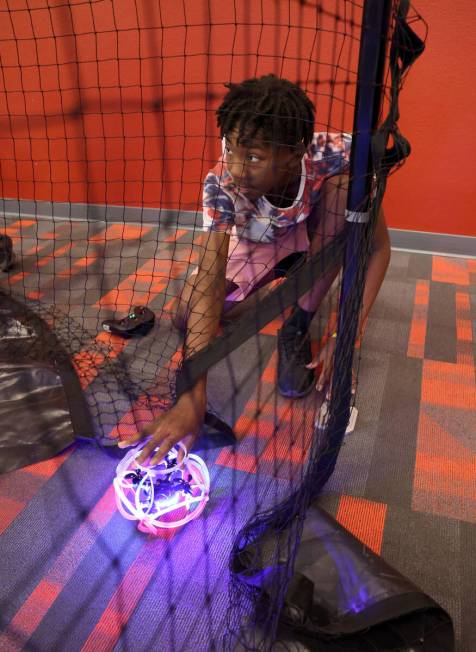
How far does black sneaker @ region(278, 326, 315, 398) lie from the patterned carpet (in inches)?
1.7

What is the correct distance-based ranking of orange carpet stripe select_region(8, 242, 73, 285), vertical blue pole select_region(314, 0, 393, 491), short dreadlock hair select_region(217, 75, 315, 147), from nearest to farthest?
vertical blue pole select_region(314, 0, 393, 491) < short dreadlock hair select_region(217, 75, 315, 147) < orange carpet stripe select_region(8, 242, 73, 285)

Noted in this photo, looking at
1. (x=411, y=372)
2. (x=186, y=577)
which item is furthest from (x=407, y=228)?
(x=186, y=577)

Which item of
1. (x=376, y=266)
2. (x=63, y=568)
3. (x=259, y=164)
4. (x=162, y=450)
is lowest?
(x=63, y=568)

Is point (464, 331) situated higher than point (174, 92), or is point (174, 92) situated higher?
point (174, 92)

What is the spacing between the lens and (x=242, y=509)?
3.20ft

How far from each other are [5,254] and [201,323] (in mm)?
1310

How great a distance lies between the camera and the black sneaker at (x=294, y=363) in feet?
4.20

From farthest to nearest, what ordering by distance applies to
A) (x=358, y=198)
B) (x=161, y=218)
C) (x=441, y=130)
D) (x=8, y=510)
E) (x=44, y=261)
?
(x=161, y=218) < (x=44, y=261) < (x=441, y=130) < (x=8, y=510) < (x=358, y=198)

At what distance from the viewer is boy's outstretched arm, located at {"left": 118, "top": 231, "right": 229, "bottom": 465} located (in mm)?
810

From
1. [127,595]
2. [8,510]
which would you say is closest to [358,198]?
[127,595]

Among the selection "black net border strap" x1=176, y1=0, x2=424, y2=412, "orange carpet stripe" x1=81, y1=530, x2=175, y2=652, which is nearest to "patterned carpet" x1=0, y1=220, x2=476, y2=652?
"orange carpet stripe" x1=81, y1=530, x2=175, y2=652

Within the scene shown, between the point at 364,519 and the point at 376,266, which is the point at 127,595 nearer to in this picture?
the point at 364,519

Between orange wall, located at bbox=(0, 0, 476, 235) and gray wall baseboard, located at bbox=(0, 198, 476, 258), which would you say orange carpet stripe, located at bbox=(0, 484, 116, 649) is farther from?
orange wall, located at bbox=(0, 0, 476, 235)

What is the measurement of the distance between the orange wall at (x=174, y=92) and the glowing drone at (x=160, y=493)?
55.0 inches
